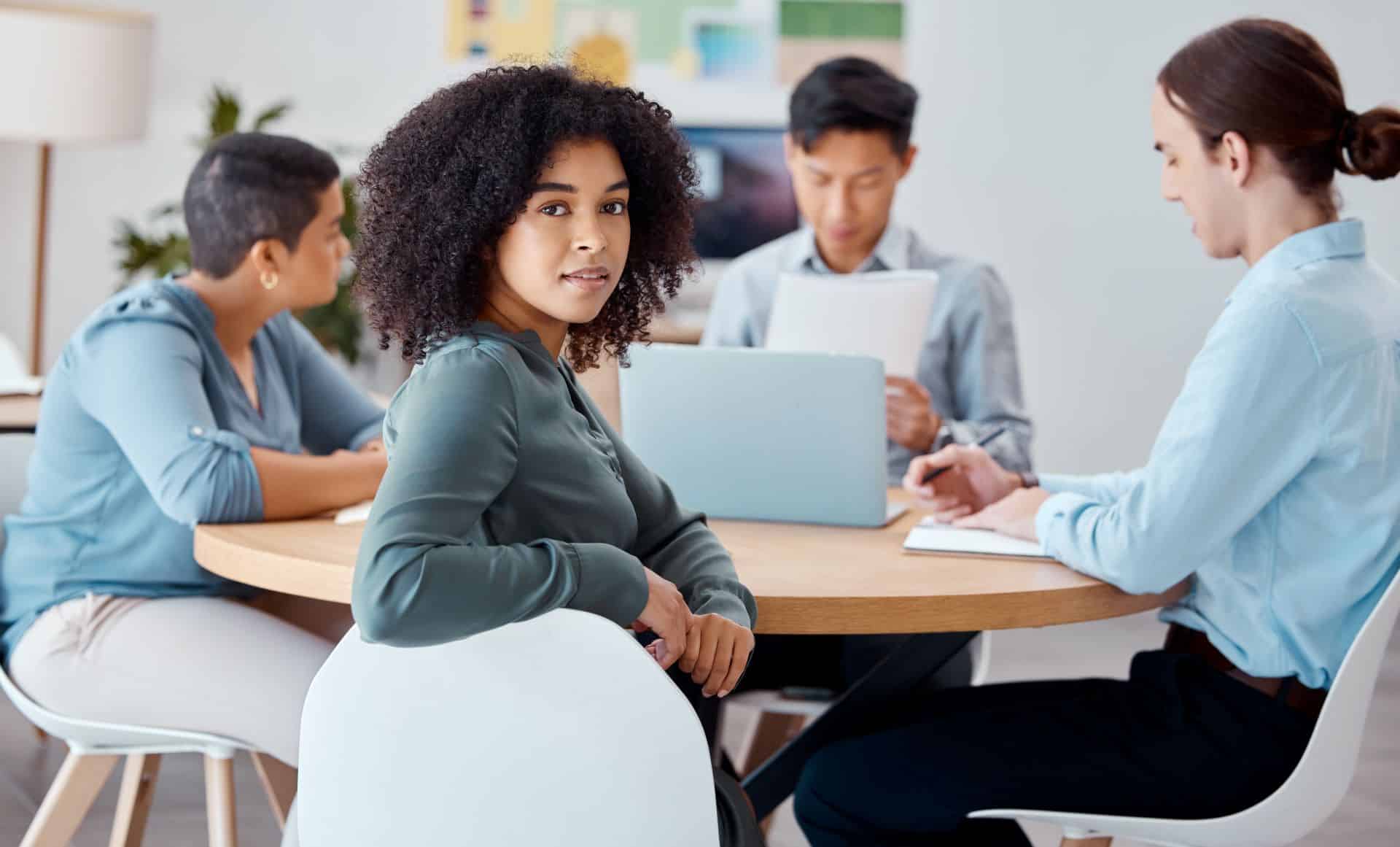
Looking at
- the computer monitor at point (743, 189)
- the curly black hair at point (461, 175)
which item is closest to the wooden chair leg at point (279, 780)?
the curly black hair at point (461, 175)

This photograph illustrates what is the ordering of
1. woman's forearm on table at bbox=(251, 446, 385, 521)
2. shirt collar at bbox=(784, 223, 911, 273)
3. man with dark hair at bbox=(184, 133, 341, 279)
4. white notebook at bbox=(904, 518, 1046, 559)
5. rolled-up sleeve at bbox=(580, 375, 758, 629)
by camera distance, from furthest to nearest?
shirt collar at bbox=(784, 223, 911, 273), man with dark hair at bbox=(184, 133, 341, 279), woman's forearm on table at bbox=(251, 446, 385, 521), white notebook at bbox=(904, 518, 1046, 559), rolled-up sleeve at bbox=(580, 375, 758, 629)

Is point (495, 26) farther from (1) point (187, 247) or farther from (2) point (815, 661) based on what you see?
(2) point (815, 661)

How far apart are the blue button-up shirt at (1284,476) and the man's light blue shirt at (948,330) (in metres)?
0.81

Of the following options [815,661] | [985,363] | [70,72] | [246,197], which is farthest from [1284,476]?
[70,72]

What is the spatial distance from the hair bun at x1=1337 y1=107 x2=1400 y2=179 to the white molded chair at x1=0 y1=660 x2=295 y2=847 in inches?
56.4

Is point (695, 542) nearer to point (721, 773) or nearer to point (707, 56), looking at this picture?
point (721, 773)

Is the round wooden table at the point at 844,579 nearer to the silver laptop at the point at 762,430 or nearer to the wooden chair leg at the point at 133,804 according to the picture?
the silver laptop at the point at 762,430

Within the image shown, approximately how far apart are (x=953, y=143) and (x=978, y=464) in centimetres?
334

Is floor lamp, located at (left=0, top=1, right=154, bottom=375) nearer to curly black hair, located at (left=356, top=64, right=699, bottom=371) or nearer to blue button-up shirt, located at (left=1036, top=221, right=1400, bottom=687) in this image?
curly black hair, located at (left=356, top=64, right=699, bottom=371)

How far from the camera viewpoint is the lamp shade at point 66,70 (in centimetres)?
407

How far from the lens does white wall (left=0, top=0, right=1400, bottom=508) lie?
4.91m

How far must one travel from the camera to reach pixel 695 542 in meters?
1.45

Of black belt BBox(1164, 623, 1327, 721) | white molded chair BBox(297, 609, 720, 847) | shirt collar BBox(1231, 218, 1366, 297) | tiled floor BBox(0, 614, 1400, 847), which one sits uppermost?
shirt collar BBox(1231, 218, 1366, 297)

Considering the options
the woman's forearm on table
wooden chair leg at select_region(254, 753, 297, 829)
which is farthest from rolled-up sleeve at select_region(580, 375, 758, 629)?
wooden chair leg at select_region(254, 753, 297, 829)
